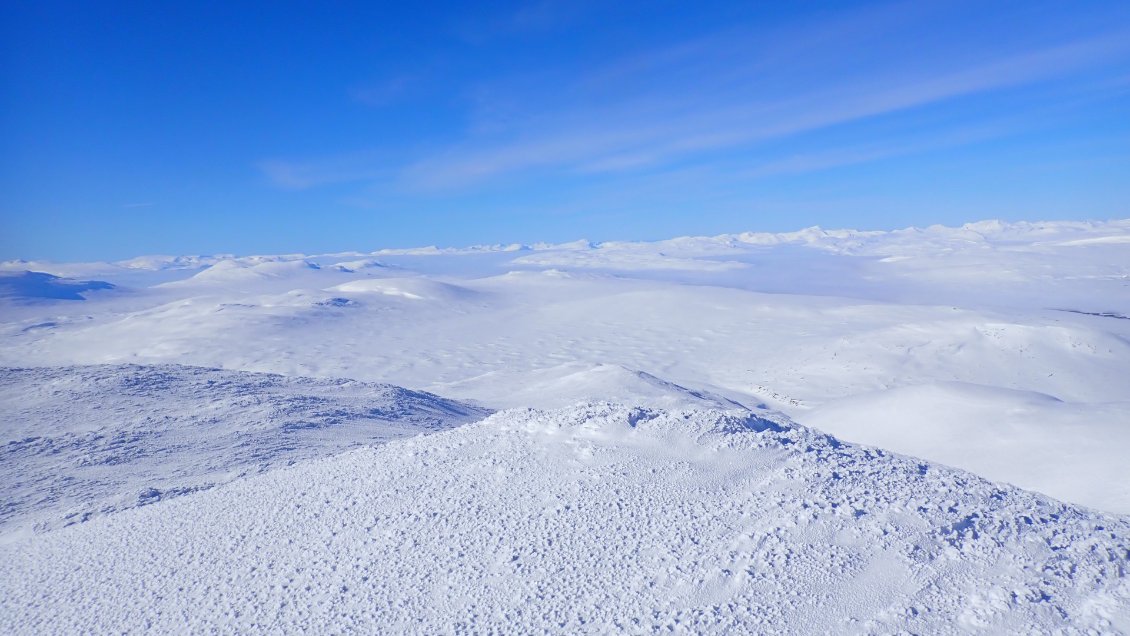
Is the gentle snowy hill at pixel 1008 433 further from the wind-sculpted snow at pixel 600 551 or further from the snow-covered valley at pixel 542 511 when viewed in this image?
the wind-sculpted snow at pixel 600 551

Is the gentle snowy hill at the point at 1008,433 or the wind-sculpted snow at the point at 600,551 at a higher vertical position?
the wind-sculpted snow at the point at 600,551

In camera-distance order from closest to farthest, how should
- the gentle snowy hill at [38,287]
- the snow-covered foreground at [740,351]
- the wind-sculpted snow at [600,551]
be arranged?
the wind-sculpted snow at [600,551]
the snow-covered foreground at [740,351]
the gentle snowy hill at [38,287]

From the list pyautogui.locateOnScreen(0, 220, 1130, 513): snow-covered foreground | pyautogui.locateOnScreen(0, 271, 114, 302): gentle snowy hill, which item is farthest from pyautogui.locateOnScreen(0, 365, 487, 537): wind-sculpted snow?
pyautogui.locateOnScreen(0, 271, 114, 302): gentle snowy hill

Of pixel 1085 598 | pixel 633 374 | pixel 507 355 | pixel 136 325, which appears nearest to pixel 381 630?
pixel 1085 598

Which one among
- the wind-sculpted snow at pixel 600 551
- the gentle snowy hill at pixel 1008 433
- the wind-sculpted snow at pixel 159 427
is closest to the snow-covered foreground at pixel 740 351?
the gentle snowy hill at pixel 1008 433

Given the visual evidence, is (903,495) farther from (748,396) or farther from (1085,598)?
(748,396)
